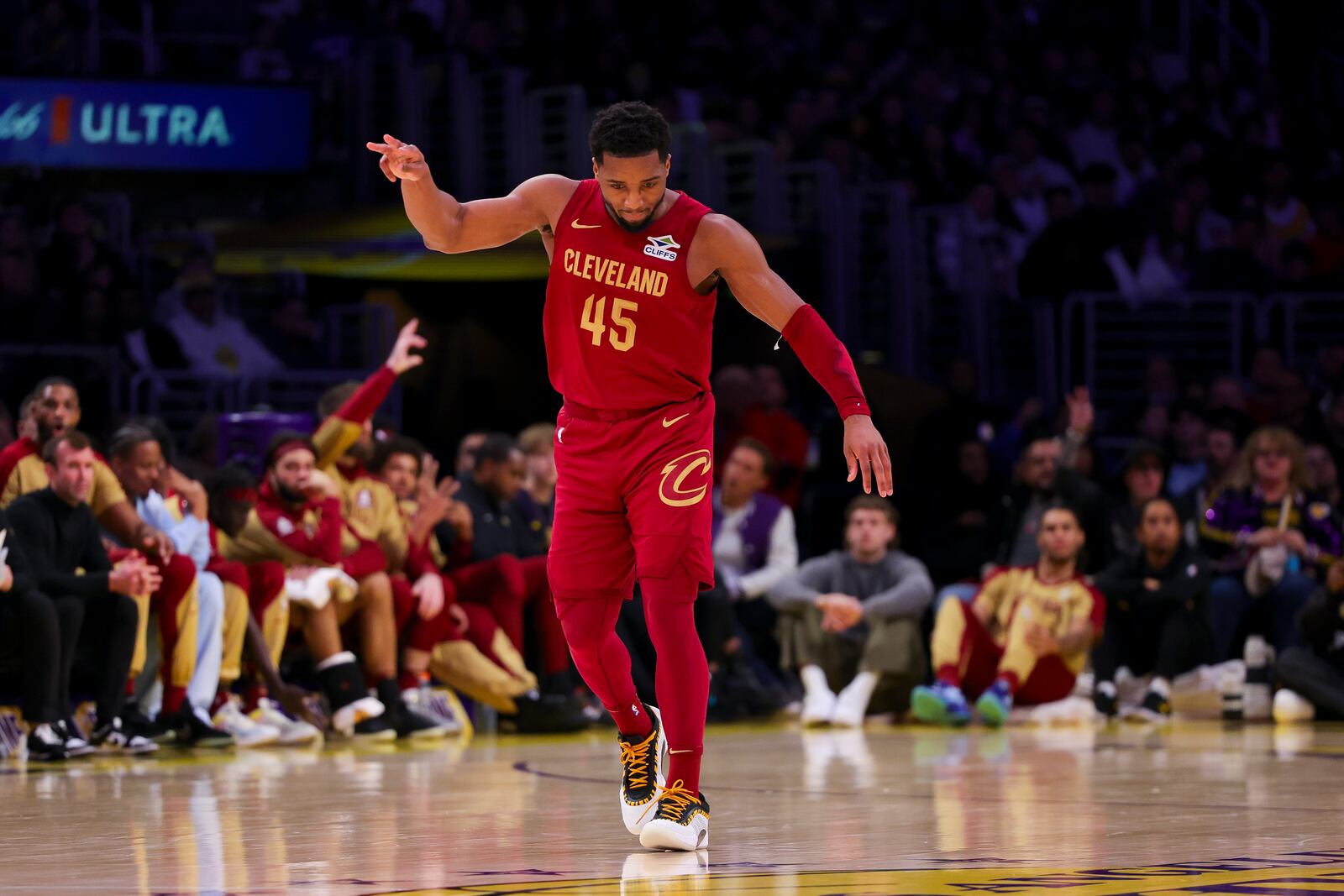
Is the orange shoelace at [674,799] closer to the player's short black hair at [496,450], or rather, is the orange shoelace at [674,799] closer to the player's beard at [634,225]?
the player's beard at [634,225]

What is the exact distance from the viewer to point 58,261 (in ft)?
40.8

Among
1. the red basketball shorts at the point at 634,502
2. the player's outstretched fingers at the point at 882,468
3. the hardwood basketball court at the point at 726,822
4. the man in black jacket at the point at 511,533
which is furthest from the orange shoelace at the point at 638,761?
the man in black jacket at the point at 511,533

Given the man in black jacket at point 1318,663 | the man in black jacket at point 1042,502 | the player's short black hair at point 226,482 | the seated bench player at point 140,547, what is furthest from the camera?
the man in black jacket at point 1042,502

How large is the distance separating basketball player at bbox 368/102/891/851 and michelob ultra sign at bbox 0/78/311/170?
32.4 ft

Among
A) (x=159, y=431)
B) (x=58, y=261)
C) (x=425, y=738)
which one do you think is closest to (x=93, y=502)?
(x=159, y=431)

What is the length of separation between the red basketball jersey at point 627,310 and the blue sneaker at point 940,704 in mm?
5215

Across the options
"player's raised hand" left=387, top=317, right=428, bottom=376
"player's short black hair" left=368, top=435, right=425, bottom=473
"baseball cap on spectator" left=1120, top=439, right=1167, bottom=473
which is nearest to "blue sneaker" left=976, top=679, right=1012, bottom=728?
"baseball cap on spectator" left=1120, top=439, right=1167, bottom=473

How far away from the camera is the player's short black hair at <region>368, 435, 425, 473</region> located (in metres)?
10.2

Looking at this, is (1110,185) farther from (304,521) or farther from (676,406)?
(676,406)

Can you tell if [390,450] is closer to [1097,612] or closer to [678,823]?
[1097,612]

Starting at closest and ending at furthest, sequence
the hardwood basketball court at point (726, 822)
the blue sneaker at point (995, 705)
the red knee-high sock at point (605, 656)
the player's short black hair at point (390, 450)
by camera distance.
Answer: the hardwood basketball court at point (726, 822)
the red knee-high sock at point (605, 656)
the blue sneaker at point (995, 705)
the player's short black hair at point (390, 450)

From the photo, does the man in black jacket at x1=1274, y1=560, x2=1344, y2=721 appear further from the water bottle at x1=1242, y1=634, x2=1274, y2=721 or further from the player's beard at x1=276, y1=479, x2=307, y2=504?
the player's beard at x1=276, y1=479, x2=307, y2=504

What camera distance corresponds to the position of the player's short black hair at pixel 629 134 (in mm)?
5105

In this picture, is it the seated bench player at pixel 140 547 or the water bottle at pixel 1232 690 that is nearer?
the seated bench player at pixel 140 547
